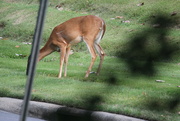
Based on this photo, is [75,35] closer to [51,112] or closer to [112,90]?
[51,112]

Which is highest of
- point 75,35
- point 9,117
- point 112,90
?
point 112,90

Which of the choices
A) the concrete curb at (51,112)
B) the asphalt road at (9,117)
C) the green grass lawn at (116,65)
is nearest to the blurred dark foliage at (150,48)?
the green grass lawn at (116,65)

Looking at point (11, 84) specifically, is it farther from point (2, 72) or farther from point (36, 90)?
point (2, 72)

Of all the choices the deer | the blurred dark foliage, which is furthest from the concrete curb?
the deer

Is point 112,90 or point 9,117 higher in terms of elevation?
point 112,90

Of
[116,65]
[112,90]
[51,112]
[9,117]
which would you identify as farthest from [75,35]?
[116,65]
